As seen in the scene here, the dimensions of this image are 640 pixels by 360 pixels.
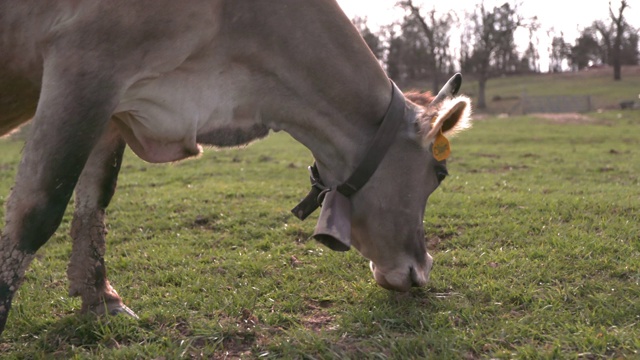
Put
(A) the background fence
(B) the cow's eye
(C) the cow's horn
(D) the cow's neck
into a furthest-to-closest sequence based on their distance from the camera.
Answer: (A) the background fence → (C) the cow's horn → (B) the cow's eye → (D) the cow's neck

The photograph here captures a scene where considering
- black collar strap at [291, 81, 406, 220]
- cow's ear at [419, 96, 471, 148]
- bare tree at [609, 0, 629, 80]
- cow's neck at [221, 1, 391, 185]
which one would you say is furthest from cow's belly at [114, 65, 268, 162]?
bare tree at [609, 0, 629, 80]

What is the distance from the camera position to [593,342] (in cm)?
316

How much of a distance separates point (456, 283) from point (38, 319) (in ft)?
8.84

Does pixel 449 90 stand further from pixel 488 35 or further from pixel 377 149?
pixel 488 35

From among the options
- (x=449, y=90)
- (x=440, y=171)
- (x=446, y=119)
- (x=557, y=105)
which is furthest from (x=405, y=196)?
(x=557, y=105)

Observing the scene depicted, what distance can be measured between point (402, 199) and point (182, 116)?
1.37 metres

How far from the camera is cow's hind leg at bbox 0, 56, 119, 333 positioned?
2889 millimetres

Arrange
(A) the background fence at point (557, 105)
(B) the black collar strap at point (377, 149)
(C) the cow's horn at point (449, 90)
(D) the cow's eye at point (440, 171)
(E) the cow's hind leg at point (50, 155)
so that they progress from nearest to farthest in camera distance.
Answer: (E) the cow's hind leg at point (50, 155)
(B) the black collar strap at point (377, 149)
(D) the cow's eye at point (440, 171)
(C) the cow's horn at point (449, 90)
(A) the background fence at point (557, 105)

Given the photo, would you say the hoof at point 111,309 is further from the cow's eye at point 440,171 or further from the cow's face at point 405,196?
the cow's eye at point 440,171

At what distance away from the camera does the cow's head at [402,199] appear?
368cm

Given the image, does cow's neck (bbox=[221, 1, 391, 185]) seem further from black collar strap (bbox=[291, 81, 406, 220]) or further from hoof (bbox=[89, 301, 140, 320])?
hoof (bbox=[89, 301, 140, 320])

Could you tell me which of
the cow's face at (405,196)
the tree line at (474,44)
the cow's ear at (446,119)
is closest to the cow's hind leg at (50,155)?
the cow's face at (405,196)

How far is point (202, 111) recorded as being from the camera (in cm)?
340

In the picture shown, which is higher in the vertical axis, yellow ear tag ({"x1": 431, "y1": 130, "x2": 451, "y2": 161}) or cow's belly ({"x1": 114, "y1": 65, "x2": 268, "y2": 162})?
cow's belly ({"x1": 114, "y1": 65, "x2": 268, "y2": 162})
